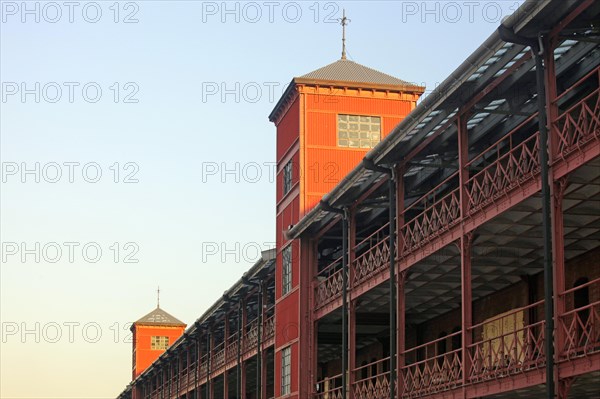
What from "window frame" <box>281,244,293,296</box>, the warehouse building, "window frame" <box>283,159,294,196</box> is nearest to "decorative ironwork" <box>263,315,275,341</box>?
the warehouse building

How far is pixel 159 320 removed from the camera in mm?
100062

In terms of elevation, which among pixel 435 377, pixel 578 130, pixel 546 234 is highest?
pixel 578 130

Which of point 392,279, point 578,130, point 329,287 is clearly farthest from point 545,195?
point 329,287

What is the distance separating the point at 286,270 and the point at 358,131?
563cm

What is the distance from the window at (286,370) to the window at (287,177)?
598 centimetres

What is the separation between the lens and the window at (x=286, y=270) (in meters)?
38.6

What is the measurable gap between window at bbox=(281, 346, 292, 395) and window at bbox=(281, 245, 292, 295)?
2.13 metres

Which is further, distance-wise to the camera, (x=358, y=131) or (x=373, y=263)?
(x=358, y=131)

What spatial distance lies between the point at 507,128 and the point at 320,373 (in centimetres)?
2688

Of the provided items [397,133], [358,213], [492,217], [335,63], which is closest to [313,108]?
[335,63]

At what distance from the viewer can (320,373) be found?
50781mm

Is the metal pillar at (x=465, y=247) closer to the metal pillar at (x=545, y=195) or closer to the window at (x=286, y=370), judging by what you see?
the metal pillar at (x=545, y=195)

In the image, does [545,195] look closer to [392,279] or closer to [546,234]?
[546,234]

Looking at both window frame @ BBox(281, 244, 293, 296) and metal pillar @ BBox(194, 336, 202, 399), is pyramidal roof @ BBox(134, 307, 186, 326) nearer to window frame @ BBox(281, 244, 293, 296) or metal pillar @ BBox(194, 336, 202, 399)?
metal pillar @ BBox(194, 336, 202, 399)
